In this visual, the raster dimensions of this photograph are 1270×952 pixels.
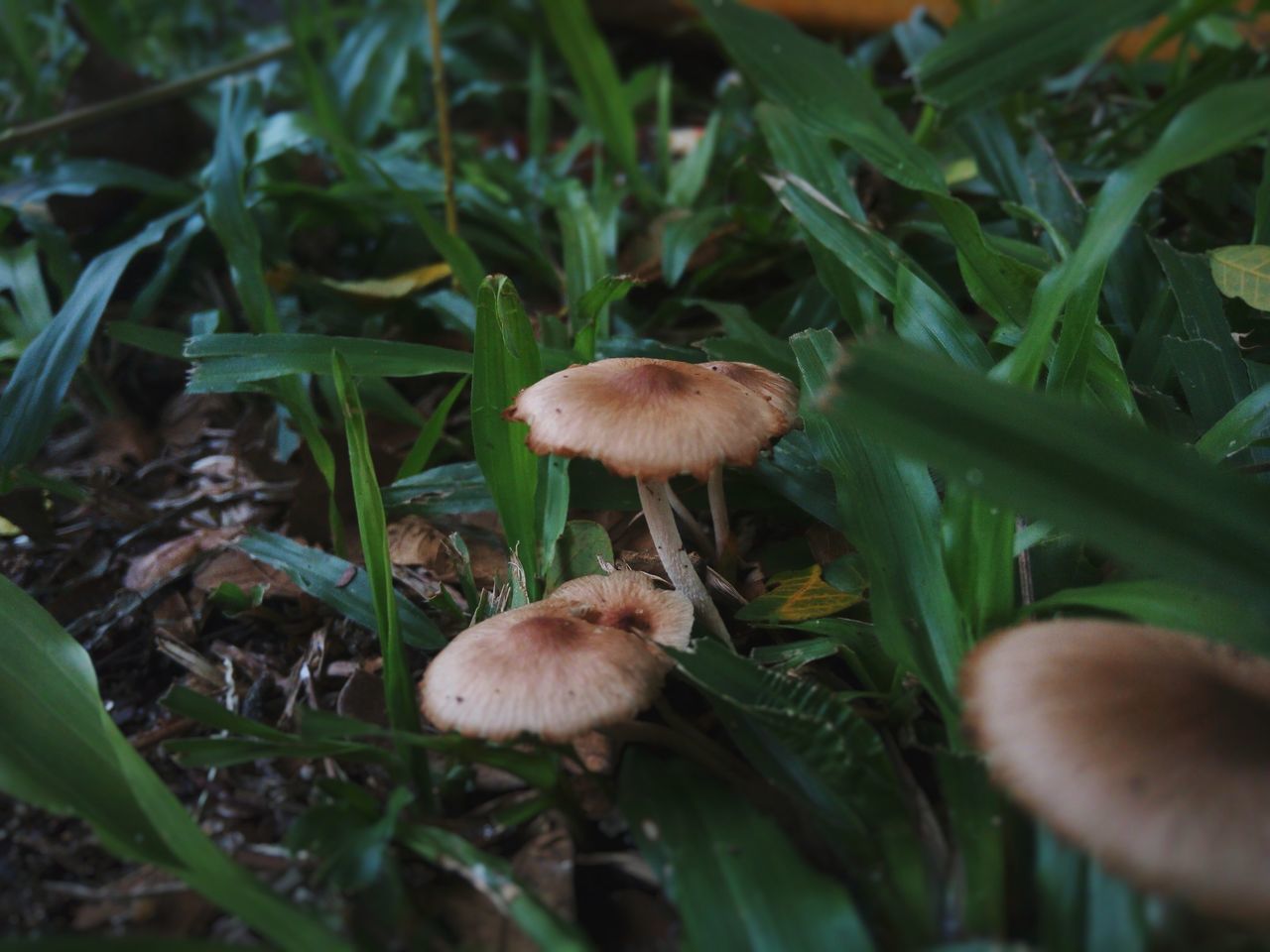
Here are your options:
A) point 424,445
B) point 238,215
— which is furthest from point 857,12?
point 424,445

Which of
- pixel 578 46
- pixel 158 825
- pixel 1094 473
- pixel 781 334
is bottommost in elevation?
pixel 158 825

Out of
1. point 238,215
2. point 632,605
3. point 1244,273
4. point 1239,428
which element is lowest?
point 632,605

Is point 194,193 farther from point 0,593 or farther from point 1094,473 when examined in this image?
point 1094,473

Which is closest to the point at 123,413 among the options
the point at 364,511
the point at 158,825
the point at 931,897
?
the point at 364,511

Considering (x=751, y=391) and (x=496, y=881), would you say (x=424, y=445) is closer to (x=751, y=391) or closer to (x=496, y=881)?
(x=751, y=391)

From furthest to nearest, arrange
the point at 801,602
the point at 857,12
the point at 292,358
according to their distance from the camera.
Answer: the point at 857,12 → the point at 292,358 → the point at 801,602

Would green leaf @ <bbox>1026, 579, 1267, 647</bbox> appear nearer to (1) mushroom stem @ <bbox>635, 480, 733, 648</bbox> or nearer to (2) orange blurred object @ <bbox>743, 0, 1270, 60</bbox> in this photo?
(1) mushroom stem @ <bbox>635, 480, 733, 648</bbox>

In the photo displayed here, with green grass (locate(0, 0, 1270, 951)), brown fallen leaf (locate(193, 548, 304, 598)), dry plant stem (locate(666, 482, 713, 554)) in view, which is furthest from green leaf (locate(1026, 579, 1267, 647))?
brown fallen leaf (locate(193, 548, 304, 598))
